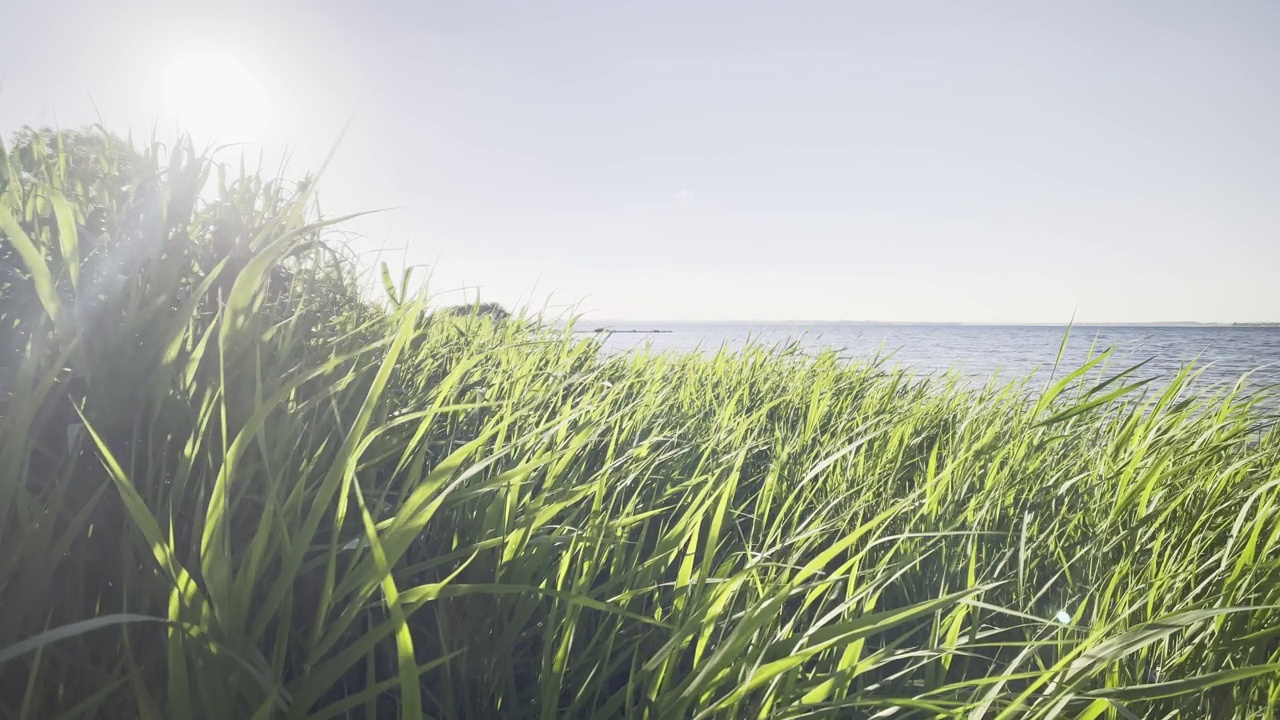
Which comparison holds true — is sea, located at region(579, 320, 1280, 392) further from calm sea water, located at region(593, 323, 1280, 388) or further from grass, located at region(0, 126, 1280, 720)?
grass, located at region(0, 126, 1280, 720)

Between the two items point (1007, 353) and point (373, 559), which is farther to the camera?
point (1007, 353)

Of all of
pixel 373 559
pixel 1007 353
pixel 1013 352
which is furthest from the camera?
pixel 1013 352

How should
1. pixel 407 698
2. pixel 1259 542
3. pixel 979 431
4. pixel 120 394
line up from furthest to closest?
pixel 979 431
pixel 1259 542
pixel 120 394
pixel 407 698

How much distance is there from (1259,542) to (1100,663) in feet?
4.07

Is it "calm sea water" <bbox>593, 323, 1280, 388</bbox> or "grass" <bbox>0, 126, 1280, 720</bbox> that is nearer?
"grass" <bbox>0, 126, 1280, 720</bbox>

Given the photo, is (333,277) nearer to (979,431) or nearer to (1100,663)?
(1100,663)

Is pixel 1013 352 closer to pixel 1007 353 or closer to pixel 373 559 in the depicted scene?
pixel 1007 353

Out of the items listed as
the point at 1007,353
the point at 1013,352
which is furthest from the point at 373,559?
the point at 1013,352

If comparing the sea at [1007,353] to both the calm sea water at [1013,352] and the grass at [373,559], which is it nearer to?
the calm sea water at [1013,352]

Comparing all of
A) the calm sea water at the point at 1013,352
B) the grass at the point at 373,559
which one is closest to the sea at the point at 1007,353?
the calm sea water at the point at 1013,352

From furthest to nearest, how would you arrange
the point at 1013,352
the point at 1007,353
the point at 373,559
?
the point at 1013,352, the point at 1007,353, the point at 373,559

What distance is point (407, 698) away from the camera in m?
0.46

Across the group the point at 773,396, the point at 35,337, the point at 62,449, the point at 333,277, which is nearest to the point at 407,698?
the point at 35,337

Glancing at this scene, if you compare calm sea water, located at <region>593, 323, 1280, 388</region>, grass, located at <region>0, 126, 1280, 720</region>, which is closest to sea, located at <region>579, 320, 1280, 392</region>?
calm sea water, located at <region>593, 323, 1280, 388</region>
